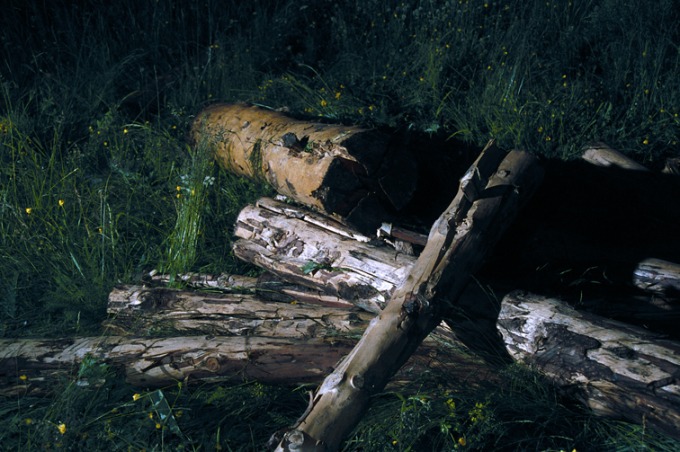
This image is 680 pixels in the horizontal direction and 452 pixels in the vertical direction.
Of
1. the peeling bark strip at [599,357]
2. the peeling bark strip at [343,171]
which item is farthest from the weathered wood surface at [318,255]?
the peeling bark strip at [599,357]

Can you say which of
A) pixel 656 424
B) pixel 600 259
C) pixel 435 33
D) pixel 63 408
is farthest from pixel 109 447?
pixel 435 33

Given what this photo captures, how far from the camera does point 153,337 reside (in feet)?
10.5

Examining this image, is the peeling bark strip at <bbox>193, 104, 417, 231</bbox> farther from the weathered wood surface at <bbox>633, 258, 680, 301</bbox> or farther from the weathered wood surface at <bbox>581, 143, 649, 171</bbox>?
the weathered wood surface at <bbox>581, 143, 649, 171</bbox>

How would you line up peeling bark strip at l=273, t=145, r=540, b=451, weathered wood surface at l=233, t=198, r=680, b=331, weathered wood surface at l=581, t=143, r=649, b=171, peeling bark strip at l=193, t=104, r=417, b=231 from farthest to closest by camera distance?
weathered wood surface at l=581, t=143, r=649, b=171, peeling bark strip at l=193, t=104, r=417, b=231, weathered wood surface at l=233, t=198, r=680, b=331, peeling bark strip at l=273, t=145, r=540, b=451

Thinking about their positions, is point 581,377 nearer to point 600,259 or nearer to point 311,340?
point 600,259

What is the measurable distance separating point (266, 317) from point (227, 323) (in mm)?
206

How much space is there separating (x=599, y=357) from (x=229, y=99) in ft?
11.9

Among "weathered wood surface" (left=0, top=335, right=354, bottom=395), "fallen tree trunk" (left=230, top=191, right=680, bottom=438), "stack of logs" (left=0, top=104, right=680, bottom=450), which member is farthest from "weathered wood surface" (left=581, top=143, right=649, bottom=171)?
"weathered wood surface" (left=0, top=335, right=354, bottom=395)

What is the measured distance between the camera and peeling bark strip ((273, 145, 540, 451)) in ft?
7.54

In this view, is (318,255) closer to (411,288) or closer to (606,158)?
(411,288)

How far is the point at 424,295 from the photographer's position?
2.70 metres

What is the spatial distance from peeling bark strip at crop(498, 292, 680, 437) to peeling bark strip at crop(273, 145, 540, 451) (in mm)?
332

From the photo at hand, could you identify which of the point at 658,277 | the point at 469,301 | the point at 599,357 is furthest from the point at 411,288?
the point at 658,277

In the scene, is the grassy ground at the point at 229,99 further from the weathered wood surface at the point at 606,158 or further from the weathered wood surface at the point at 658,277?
the weathered wood surface at the point at 658,277
